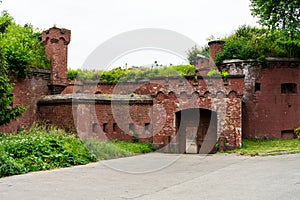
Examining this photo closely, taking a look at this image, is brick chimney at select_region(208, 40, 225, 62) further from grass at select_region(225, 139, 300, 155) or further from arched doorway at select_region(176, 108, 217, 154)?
grass at select_region(225, 139, 300, 155)

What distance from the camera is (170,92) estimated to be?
19797mm

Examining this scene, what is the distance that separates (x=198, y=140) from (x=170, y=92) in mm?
3690

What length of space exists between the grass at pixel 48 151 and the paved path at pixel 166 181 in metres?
0.59

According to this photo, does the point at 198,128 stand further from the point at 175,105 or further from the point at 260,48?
the point at 260,48

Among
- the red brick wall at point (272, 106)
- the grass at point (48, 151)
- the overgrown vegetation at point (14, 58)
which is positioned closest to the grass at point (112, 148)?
the grass at point (48, 151)

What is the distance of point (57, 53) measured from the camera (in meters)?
21.8

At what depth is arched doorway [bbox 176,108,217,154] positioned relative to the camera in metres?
19.9

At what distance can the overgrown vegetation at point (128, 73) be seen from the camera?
23859 millimetres

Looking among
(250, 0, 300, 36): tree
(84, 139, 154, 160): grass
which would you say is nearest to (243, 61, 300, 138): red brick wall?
(250, 0, 300, 36): tree

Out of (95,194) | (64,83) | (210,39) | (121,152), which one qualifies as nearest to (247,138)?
(210,39)

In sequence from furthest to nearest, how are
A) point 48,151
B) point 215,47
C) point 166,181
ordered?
point 215,47
point 48,151
point 166,181

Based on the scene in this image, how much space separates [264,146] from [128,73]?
385 inches

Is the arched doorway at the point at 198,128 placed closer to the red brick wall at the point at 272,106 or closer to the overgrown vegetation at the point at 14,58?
the red brick wall at the point at 272,106

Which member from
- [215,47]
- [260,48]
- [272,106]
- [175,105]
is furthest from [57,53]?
[272,106]
